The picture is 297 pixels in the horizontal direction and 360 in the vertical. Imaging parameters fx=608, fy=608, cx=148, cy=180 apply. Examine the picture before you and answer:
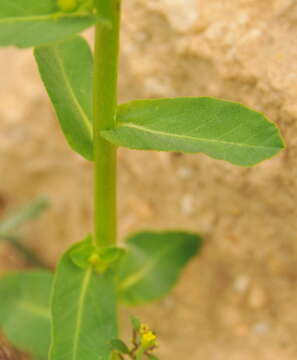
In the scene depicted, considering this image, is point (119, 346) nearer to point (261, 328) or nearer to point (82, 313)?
point (82, 313)

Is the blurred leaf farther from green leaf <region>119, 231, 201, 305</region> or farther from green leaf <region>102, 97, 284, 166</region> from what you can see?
green leaf <region>102, 97, 284, 166</region>

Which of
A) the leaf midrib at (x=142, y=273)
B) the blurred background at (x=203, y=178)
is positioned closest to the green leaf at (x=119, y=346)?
the leaf midrib at (x=142, y=273)

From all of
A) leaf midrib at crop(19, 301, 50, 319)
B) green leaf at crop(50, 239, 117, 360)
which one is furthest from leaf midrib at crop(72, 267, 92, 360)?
leaf midrib at crop(19, 301, 50, 319)

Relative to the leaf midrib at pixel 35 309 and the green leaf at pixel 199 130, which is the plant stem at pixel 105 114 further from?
the leaf midrib at pixel 35 309

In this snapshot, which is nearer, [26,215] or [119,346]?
[119,346]

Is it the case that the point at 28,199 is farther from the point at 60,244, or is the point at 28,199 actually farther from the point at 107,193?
the point at 107,193

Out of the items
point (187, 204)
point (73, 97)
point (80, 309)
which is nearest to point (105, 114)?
point (73, 97)

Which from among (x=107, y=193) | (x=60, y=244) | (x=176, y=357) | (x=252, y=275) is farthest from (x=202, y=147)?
(x=60, y=244)
